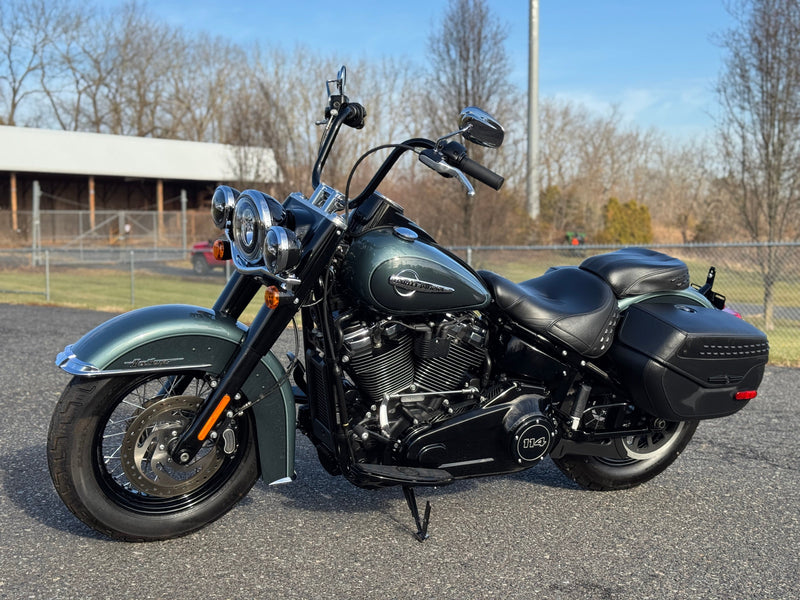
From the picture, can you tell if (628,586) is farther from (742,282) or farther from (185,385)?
(742,282)

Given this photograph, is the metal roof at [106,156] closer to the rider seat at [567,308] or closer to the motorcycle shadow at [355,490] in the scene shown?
the motorcycle shadow at [355,490]

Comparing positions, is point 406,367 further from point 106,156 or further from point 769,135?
point 106,156

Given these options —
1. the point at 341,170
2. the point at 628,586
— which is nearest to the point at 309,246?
the point at 628,586

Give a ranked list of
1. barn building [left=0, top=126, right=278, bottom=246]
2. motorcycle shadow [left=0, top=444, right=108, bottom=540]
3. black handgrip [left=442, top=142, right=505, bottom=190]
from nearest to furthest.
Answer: black handgrip [left=442, top=142, right=505, bottom=190] < motorcycle shadow [left=0, top=444, right=108, bottom=540] < barn building [left=0, top=126, right=278, bottom=246]

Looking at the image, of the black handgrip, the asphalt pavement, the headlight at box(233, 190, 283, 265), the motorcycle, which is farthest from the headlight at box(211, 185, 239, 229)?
the asphalt pavement

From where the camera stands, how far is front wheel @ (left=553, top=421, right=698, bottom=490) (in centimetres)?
406

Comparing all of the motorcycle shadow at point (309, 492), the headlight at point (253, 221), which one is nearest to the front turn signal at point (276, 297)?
the headlight at point (253, 221)

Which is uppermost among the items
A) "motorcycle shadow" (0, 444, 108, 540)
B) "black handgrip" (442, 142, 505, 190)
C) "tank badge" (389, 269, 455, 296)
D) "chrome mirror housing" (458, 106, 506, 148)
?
"chrome mirror housing" (458, 106, 506, 148)

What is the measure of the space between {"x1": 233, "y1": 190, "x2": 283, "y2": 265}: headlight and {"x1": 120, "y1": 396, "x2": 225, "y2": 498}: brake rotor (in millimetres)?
703

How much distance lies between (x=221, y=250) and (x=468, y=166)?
1193 millimetres

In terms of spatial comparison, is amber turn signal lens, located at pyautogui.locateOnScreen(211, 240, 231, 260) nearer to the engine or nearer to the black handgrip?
the engine

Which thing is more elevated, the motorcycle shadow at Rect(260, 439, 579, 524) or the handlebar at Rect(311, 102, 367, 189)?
the handlebar at Rect(311, 102, 367, 189)

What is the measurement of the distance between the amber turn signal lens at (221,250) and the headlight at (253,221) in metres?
0.22

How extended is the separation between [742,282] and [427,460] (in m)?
9.07
